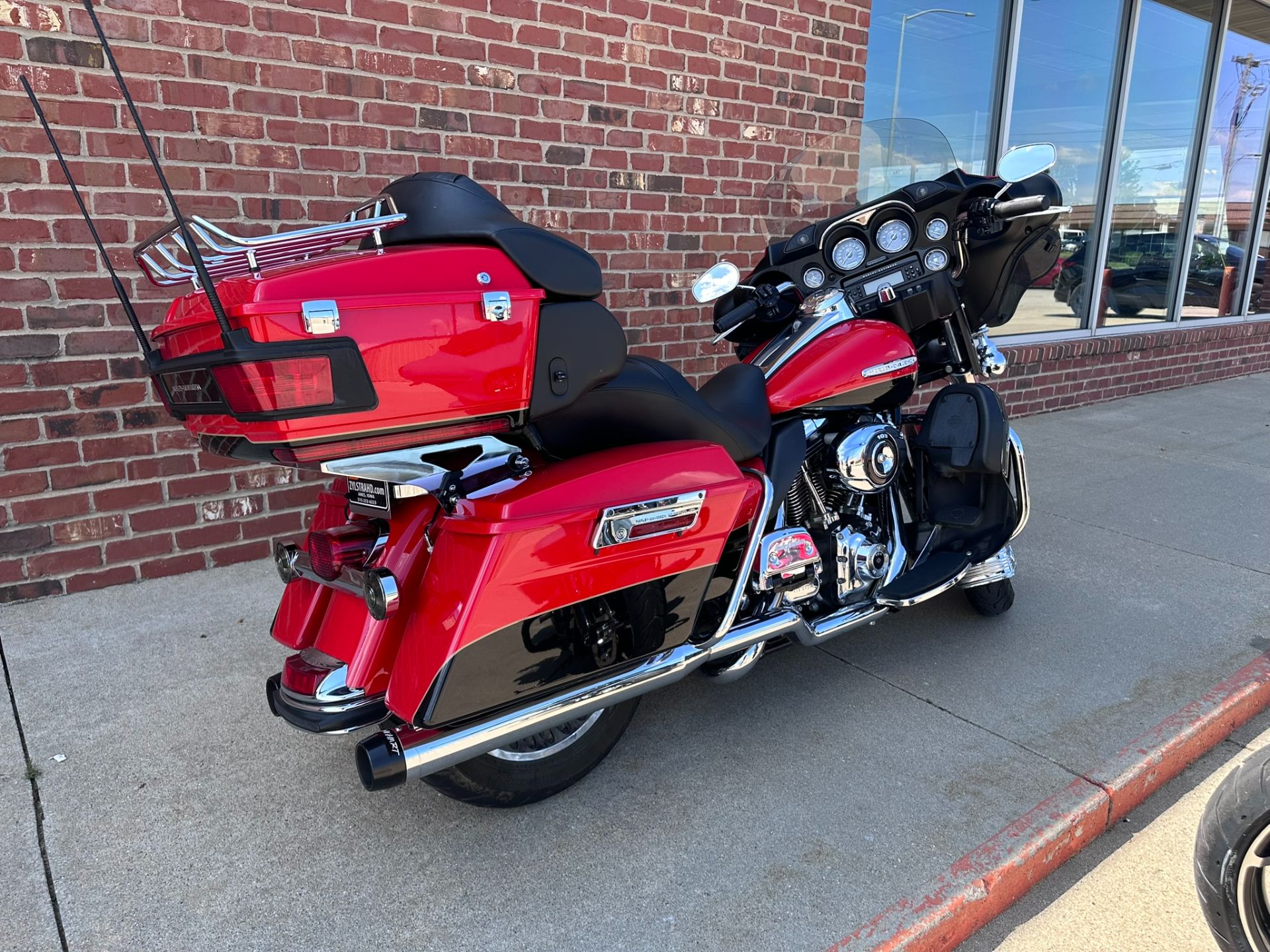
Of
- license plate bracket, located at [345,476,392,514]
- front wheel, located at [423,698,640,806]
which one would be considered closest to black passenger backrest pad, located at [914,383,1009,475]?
front wheel, located at [423,698,640,806]

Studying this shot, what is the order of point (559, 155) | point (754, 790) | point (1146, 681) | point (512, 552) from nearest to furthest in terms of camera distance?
point (512, 552) → point (754, 790) → point (1146, 681) → point (559, 155)

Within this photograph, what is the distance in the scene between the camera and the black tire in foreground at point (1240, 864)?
62.6 inches

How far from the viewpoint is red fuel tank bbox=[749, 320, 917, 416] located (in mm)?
2410

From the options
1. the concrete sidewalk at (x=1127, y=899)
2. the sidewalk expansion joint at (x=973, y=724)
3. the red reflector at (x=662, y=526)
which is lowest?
the concrete sidewalk at (x=1127, y=899)

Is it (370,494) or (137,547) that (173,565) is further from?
(370,494)

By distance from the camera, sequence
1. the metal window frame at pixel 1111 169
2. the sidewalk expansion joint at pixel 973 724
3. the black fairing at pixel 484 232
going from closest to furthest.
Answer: the black fairing at pixel 484 232 < the sidewalk expansion joint at pixel 973 724 < the metal window frame at pixel 1111 169

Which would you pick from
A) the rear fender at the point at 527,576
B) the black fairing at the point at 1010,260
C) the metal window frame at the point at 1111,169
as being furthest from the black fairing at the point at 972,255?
the metal window frame at the point at 1111,169

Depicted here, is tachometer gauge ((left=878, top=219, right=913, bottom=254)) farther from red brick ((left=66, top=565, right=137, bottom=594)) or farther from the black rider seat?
red brick ((left=66, top=565, right=137, bottom=594))

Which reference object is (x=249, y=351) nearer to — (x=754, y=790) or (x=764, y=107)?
(x=754, y=790)

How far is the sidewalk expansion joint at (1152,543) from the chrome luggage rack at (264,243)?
3.73m

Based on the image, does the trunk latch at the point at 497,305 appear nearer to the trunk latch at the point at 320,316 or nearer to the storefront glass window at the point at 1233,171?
the trunk latch at the point at 320,316

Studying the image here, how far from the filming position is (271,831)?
199cm

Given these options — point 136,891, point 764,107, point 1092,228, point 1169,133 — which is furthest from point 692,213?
point 1169,133

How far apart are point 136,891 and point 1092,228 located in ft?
25.9
